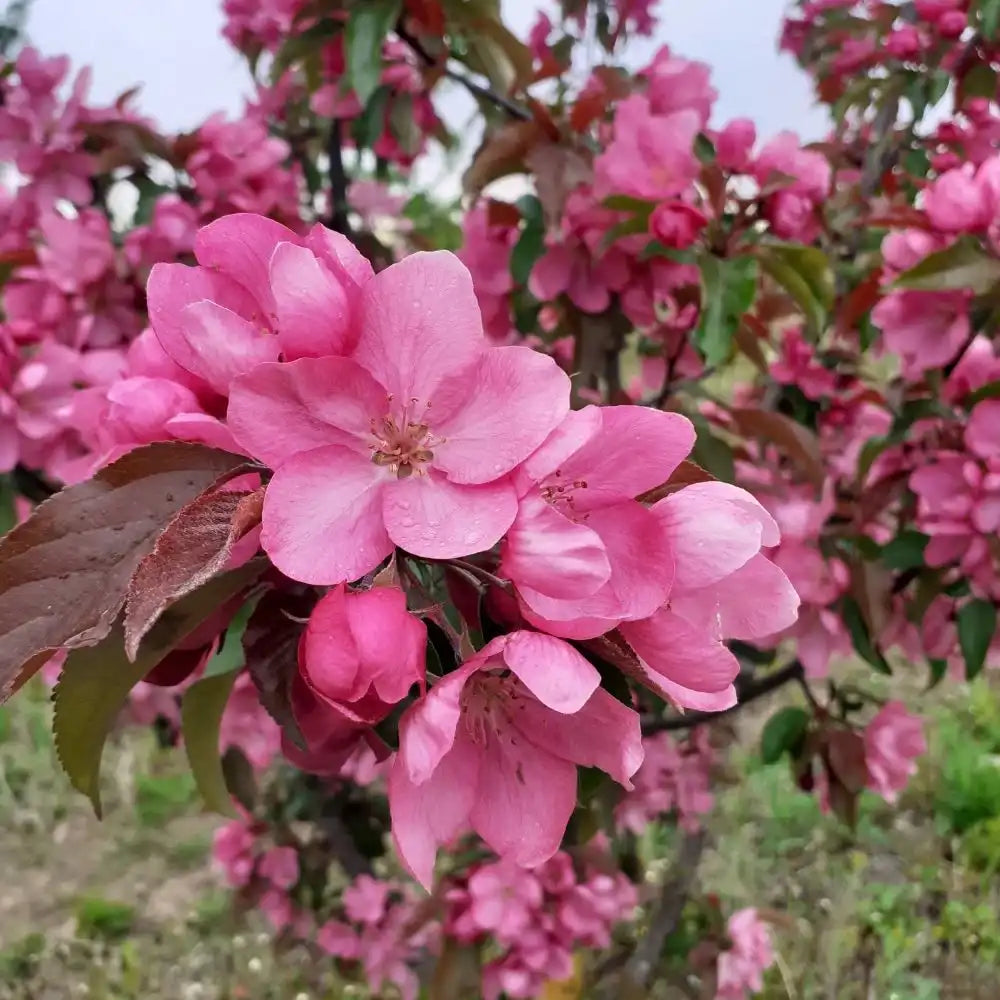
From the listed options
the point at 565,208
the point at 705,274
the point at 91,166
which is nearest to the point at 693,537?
the point at 705,274

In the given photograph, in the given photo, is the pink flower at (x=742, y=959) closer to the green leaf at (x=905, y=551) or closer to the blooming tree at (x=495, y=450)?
the blooming tree at (x=495, y=450)

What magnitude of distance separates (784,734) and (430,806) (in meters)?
1.02

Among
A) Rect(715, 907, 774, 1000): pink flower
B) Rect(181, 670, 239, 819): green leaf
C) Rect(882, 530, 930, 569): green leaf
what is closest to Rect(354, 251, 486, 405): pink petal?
Rect(181, 670, 239, 819): green leaf

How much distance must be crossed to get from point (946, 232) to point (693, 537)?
2.36 ft

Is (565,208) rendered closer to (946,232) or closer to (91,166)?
(946,232)

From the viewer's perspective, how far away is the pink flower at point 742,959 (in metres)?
1.45

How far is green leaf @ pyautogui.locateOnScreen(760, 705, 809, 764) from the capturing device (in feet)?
4.28

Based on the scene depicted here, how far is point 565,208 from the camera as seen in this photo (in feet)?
3.27

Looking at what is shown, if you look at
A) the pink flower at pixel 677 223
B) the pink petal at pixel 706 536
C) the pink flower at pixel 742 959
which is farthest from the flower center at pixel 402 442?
the pink flower at pixel 742 959

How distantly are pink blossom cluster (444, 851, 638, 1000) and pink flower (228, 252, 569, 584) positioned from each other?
883mm

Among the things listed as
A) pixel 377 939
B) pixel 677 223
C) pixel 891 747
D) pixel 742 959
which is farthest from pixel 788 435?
pixel 377 939

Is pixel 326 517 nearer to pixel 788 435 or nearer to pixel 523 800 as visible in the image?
pixel 523 800

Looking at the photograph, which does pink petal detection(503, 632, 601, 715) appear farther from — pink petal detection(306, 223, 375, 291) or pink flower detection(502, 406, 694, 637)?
pink petal detection(306, 223, 375, 291)

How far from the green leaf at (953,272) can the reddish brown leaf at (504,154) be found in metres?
0.42
